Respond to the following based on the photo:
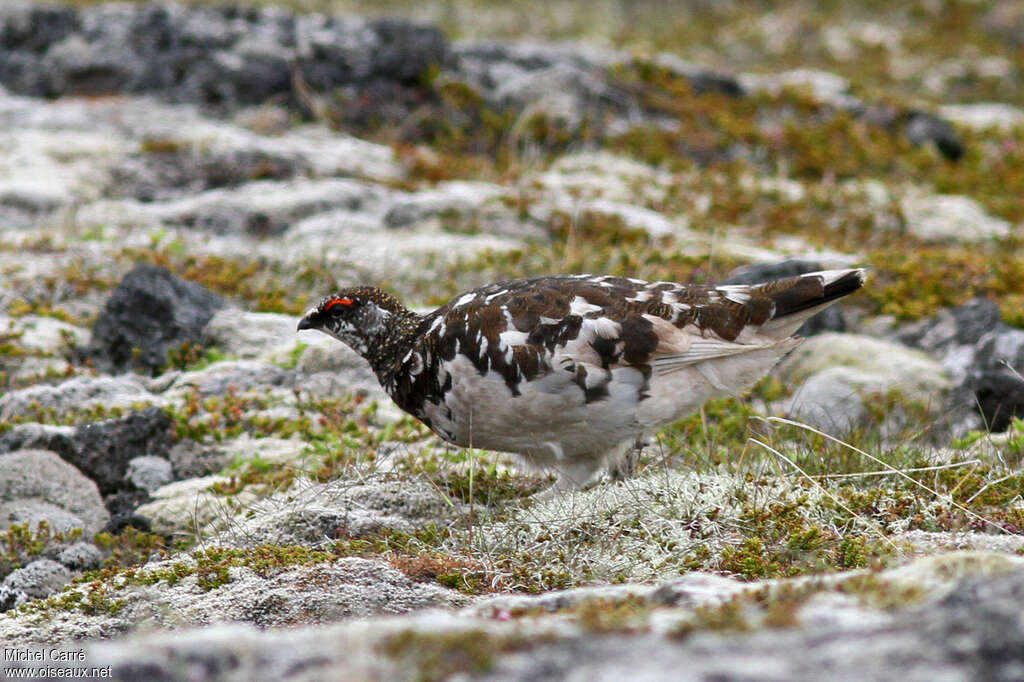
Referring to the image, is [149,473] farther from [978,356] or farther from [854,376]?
[978,356]

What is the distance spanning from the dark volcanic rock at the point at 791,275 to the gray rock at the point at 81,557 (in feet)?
15.7

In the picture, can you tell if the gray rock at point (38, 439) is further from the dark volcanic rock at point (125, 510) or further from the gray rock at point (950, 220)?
the gray rock at point (950, 220)

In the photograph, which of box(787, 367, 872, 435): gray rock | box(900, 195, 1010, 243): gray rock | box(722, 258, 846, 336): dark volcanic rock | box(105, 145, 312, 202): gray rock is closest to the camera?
box(787, 367, 872, 435): gray rock

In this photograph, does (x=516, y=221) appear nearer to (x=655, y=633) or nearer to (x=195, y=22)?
(x=195, y=22)

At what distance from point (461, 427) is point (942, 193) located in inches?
329

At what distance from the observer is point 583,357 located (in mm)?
5117

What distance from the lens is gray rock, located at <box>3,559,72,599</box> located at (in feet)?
16.8

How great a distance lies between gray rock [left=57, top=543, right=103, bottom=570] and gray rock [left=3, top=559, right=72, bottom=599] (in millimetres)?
87

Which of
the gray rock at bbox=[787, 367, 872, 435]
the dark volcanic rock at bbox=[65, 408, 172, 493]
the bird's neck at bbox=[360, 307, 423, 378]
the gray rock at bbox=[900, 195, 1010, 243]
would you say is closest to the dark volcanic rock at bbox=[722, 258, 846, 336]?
the gray rock at bbox=[787, 367, 872, 435]

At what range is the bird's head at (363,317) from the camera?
19.1 feet

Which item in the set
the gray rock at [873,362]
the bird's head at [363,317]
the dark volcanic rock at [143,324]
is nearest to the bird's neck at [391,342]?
the bird's head at [363,317]

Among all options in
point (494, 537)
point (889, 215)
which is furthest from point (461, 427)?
point (889, 215)

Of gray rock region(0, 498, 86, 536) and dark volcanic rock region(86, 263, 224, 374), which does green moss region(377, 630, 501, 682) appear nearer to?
gray rock region(0, 498, 86, 536)

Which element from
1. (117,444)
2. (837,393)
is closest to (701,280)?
(837,393)
